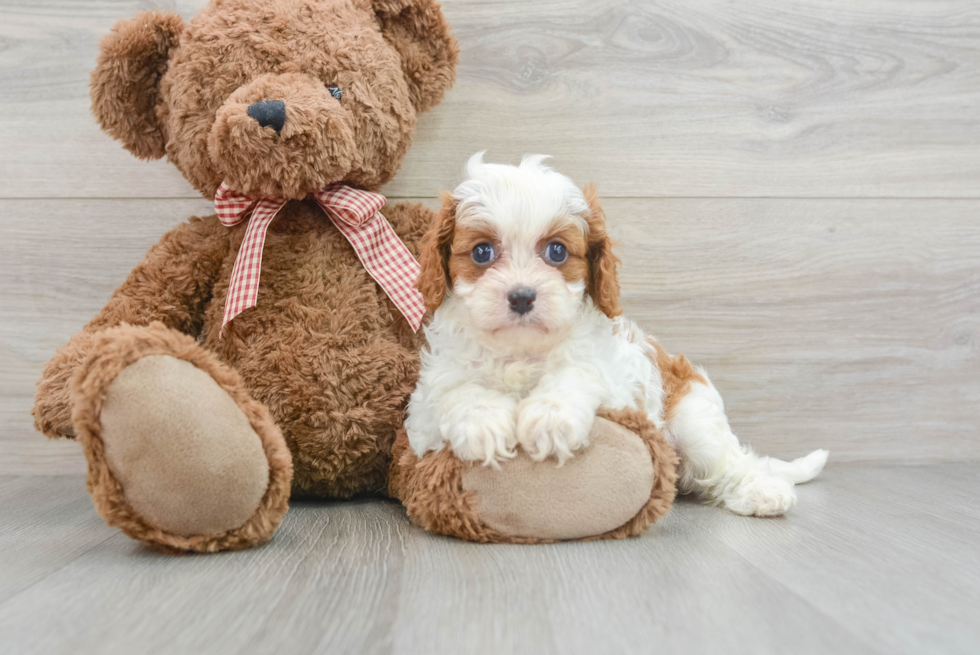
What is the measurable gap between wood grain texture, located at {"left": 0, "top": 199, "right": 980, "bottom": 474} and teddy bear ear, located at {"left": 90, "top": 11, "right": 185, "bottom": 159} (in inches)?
12.2

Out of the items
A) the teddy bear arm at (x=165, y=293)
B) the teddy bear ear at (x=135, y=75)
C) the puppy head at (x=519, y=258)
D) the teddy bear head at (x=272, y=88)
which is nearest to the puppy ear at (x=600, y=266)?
the puppy head at (x=519, y=258)

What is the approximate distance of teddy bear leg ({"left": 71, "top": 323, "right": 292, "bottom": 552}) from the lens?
983mm

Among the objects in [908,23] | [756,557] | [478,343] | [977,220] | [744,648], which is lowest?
[756,557]

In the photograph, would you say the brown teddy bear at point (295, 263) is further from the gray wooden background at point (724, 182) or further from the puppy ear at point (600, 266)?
the gray wooden background at point (724, 182)

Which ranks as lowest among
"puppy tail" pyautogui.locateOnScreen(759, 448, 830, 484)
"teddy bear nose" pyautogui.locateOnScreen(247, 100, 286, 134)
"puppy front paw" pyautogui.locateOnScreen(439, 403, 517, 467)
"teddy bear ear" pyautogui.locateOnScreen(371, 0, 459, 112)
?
"puppy tail" pyautogui.locateOnScreen(759, 448, 830, 484)

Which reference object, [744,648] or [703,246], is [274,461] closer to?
[744,648]

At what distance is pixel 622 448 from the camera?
1131 mm

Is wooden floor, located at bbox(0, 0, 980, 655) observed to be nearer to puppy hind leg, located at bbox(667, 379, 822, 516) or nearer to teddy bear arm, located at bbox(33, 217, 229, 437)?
puppy hind leg, located at bbox(667, 379, 822, 516)

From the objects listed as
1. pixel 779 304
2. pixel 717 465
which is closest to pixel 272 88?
pixel 717 465

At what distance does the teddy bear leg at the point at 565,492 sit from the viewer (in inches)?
43.4

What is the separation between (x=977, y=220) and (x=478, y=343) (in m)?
1.40

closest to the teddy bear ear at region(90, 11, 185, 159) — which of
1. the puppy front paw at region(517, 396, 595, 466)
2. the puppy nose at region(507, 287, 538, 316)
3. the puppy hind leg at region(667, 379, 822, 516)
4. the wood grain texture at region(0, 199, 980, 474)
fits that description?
the wood grain texture at region(0, 199, 980, 474)

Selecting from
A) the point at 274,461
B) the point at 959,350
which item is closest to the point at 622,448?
the point at 274,461

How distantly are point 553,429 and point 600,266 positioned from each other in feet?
0.96
